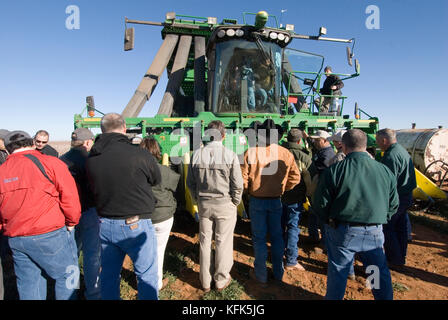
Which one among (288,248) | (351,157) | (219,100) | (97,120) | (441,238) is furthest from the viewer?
(219,100)

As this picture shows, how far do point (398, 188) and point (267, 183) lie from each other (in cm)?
190

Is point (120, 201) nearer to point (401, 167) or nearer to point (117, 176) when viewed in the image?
point (117, 176)

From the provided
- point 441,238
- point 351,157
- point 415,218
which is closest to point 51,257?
point 351,157

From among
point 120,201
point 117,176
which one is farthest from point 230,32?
point 120,201

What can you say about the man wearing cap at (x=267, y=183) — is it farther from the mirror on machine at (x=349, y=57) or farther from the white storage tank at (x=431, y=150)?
the white storage tank at (x=431, y=150)

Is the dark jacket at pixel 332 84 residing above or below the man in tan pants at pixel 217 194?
above

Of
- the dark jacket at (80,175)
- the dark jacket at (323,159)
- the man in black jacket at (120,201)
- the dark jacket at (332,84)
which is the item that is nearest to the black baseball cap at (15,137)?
the dark jacket at (80,175)

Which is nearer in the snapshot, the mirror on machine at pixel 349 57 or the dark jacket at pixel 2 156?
the dark jacket at pixel 2 156

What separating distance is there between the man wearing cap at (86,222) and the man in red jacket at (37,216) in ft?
1.14

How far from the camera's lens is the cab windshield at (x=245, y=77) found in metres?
5.82

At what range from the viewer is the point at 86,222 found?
8.55 feet

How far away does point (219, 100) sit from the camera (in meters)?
5.92
